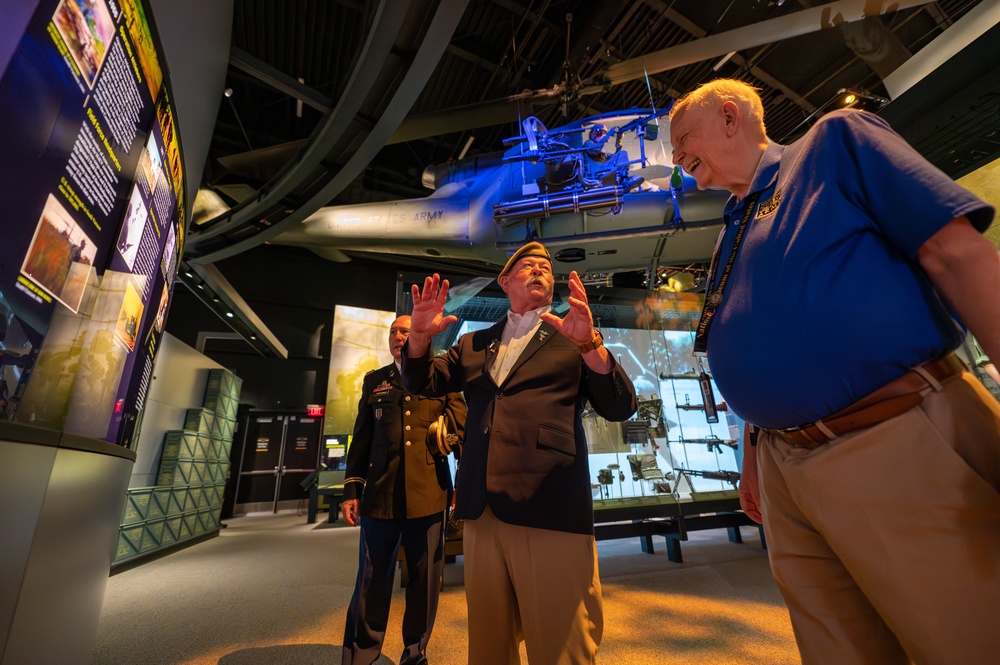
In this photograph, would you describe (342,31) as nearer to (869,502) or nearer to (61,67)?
(61,67)

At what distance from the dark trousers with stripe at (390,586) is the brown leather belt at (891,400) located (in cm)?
177

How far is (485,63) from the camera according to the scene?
19.4ft

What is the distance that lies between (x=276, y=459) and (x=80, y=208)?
1059cm

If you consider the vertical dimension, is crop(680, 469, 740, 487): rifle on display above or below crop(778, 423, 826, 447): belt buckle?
below

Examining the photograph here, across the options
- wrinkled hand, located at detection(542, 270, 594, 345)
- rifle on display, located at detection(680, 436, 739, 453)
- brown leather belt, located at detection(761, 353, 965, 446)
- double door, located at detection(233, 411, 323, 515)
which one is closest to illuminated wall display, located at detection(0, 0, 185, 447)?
wrinkled hand, located at detection(542, 270, 594, 345)

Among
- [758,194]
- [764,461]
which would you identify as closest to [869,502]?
[764,461]

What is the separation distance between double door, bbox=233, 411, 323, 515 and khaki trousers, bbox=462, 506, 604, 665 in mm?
10487

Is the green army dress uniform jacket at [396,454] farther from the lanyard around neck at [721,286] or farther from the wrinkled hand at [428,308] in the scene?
the lanyard around neck at [721,286]

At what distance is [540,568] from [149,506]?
562cm

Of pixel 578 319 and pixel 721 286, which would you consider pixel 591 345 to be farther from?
pixel 721 286

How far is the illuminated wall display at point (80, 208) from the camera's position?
96 centimetres

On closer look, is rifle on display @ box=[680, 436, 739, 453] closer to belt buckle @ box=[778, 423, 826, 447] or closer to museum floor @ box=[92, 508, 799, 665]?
museum floor @ box=[92, 508, 799, 665]

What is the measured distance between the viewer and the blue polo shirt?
2.07ft

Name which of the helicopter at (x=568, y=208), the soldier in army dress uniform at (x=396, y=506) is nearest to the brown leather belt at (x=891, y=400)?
the soldier in army dress uniform at (x=396, y=506)
